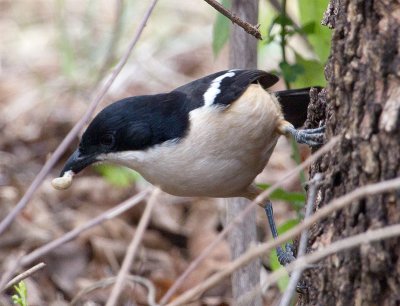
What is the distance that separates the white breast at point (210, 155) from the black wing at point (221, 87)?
0.05m

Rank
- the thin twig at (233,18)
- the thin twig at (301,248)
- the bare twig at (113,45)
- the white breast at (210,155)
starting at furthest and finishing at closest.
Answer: the bare twig at (113,45) < the white breast at (210,155) < the thin twig at (233,18) < the thin twig at (301,248)

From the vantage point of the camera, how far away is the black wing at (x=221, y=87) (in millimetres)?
3490

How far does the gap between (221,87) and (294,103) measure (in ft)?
1.41

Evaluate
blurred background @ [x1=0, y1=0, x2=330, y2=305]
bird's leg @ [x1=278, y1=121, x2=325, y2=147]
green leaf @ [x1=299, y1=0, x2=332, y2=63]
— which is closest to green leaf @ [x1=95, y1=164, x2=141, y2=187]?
blurred background @ [x1=0, y1=0, x2=330, y2=305]

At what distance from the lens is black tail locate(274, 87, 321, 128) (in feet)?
12.2

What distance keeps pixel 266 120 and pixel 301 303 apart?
108 centimetres

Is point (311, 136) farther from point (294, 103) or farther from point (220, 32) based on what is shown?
point (294, 103)

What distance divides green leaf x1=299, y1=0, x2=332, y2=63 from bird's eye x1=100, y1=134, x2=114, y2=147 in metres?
1.01

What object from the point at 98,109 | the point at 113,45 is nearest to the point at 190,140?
the point at 113,45

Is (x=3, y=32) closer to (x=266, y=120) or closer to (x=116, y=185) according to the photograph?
(x=116, y=185)

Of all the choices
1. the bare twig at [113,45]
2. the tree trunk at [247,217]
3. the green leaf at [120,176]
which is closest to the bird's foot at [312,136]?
the tree trunk at [247,217]

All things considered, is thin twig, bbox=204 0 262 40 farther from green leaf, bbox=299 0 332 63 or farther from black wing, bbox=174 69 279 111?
green leaf, bbox=299 0 332 63

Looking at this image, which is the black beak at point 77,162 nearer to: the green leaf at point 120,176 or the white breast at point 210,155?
the white breast at point 210,155

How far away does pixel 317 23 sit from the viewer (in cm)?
357
